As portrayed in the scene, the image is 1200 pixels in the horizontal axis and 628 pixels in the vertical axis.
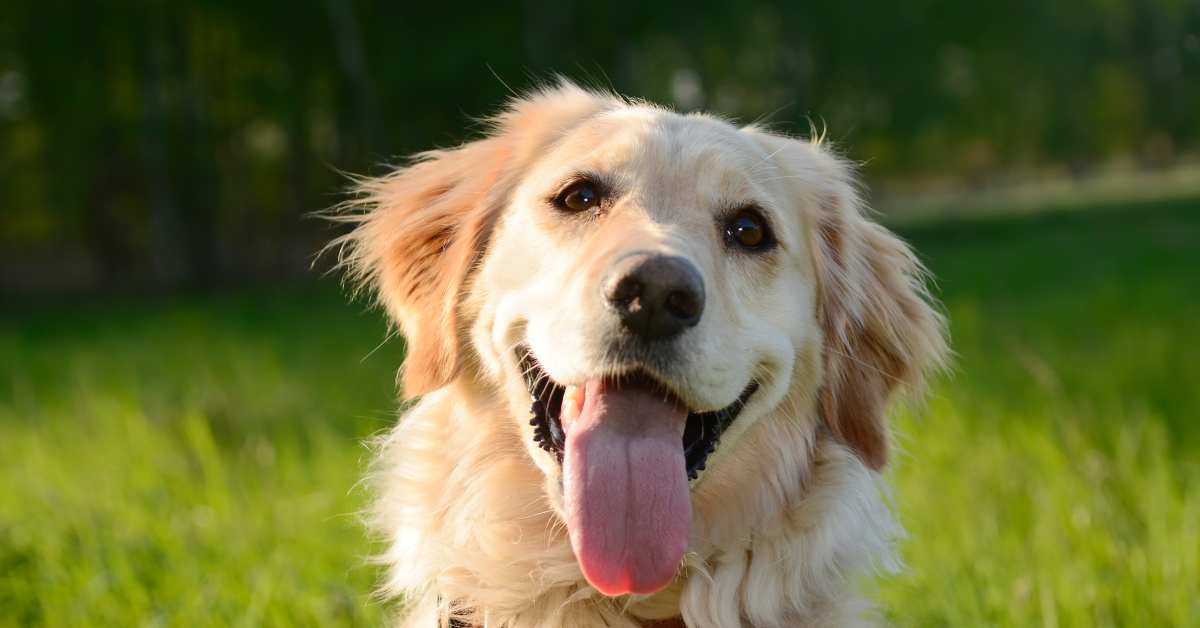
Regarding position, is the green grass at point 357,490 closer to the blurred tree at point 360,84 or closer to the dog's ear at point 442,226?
the dog's ear at point 442,226

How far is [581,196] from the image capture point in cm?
291

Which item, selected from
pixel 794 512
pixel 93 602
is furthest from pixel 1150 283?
pixel 93 602

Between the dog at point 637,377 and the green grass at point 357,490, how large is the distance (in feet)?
1.61

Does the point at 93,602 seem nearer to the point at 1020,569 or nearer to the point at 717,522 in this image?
the point at 717,522

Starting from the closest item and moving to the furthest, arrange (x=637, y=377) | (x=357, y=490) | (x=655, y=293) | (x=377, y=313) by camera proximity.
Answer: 1. (x=655, y=293)
2. (x=637, y=377)
3. (x=357, y=490)
4. (x=377, y=313)

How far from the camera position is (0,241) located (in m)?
26.0

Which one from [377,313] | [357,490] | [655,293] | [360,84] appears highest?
[655,293]

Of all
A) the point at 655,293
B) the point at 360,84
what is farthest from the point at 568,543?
the point at 360,84

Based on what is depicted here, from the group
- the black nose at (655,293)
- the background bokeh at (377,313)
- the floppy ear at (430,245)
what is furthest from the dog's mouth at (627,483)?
the background bokeh at (377,313)

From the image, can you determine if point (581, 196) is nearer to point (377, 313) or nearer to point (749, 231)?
point (749, 231)

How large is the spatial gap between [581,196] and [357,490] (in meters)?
Result: 2.22

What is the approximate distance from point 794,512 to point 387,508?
110cm

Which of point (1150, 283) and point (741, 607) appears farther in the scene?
point (1150, 283)

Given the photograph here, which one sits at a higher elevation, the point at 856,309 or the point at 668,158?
the point at 668,158
